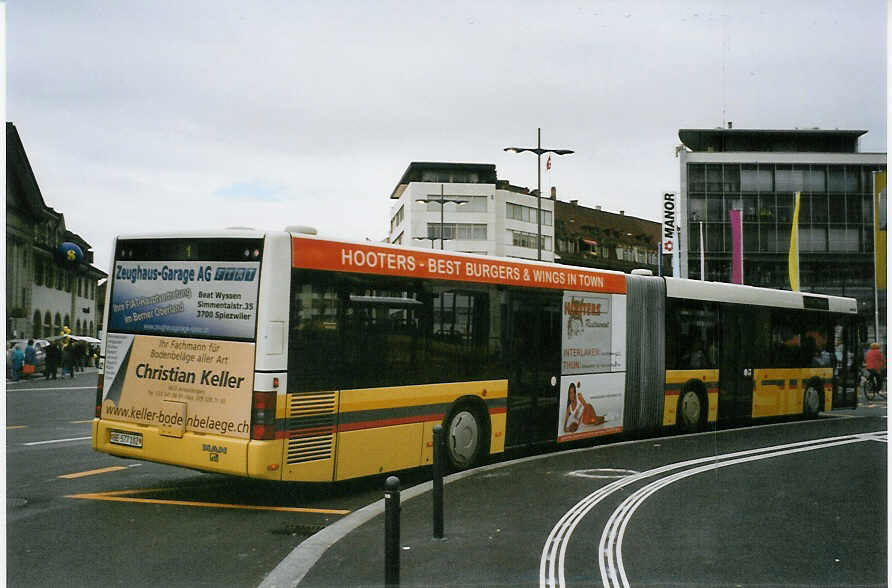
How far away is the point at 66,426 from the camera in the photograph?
672 inches

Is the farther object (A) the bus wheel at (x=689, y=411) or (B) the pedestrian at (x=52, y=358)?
(B) the pedestrian at (x=52, y=358)

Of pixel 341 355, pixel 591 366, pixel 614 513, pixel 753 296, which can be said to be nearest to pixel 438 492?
pixel 614 513

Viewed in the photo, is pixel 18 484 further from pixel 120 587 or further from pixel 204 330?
pixel 120 587

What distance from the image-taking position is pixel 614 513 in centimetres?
861

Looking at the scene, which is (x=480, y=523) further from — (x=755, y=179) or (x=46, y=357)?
(x=755, y=179)

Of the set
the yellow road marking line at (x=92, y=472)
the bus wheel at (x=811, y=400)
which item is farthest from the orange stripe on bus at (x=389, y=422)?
the bus wheel at (x=811, y=400)

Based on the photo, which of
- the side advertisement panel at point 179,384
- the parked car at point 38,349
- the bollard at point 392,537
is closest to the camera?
the bollard at point 392,537

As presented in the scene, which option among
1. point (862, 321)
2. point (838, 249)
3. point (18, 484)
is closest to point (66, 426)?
point (18, 484)

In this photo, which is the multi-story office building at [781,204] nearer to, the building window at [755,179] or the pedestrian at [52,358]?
the building window at [755,179]

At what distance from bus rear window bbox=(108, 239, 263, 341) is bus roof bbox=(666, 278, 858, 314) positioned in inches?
329

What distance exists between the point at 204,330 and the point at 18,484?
327 cm

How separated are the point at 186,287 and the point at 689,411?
947 centimetres

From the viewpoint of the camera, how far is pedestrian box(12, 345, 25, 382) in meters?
32.8

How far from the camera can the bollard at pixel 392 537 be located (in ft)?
19.2
